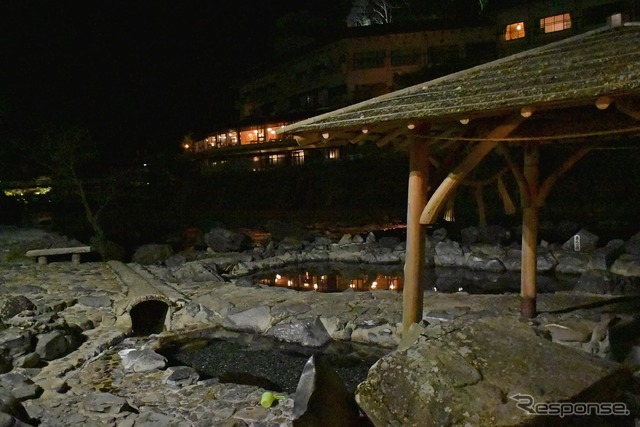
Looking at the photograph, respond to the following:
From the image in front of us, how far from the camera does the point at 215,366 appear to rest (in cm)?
768

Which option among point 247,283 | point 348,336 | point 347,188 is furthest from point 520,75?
point 347,188

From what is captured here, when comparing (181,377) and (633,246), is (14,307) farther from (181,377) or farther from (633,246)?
(633,246)

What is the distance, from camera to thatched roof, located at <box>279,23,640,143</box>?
4.75m

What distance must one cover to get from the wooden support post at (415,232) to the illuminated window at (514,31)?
27079 mm

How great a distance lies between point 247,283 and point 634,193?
20.7m

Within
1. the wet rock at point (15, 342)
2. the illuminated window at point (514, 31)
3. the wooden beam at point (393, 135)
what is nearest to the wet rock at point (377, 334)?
the wooden beam at point (393, 135)

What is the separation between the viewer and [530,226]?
24.6ft

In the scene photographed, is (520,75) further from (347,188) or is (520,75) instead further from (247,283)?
(347,188)

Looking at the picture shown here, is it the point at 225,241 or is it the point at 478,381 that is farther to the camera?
the point at 225,241

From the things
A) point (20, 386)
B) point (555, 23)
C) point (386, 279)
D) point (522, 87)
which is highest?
point (555, 23)

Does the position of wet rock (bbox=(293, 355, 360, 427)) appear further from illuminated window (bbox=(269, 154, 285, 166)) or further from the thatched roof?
illuminated window (bbox=(269, 154, 285, 166))

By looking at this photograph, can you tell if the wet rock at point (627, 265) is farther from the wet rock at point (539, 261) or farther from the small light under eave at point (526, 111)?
the small light under eave at point (526, 111)

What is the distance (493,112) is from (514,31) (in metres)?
27.9

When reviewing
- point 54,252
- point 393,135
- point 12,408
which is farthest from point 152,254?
point 393,135
